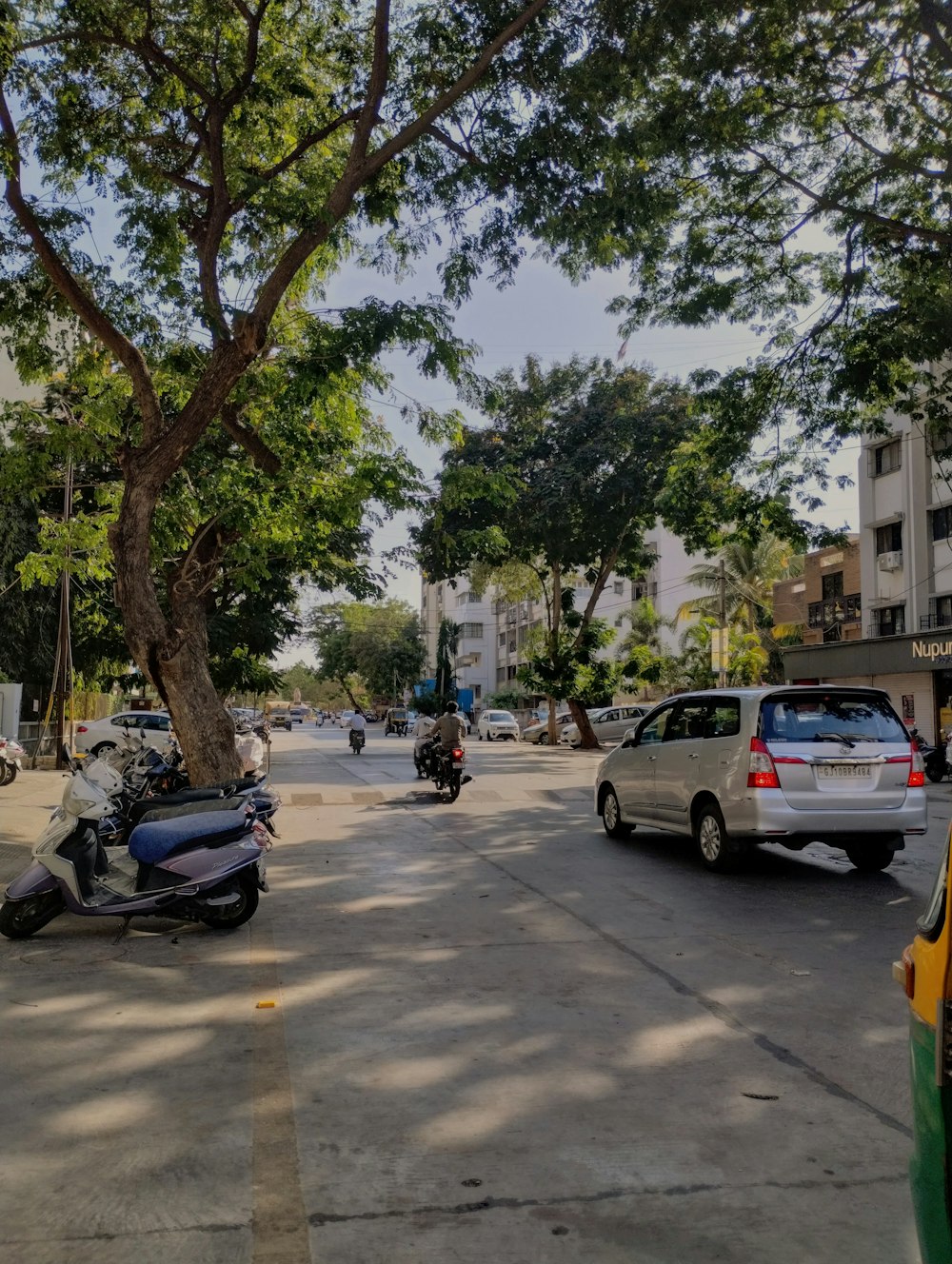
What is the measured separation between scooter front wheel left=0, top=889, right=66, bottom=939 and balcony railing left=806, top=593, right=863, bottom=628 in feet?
105

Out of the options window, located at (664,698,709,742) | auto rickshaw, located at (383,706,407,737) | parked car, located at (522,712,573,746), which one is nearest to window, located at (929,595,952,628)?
parked car, located at (522,712,573,746)

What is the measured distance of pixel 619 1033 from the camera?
217 inches

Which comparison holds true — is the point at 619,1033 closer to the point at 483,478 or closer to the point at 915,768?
the point at 915,768

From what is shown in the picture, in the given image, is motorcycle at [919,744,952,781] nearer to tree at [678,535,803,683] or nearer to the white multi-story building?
tree at [678,535,803,683]

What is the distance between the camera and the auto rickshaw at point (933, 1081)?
2330 millimetres

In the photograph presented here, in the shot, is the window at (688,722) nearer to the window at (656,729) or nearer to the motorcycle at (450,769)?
the window at (656,729)

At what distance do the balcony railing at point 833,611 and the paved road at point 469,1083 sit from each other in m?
29.2

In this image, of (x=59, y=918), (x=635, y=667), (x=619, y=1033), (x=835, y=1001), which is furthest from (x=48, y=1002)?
(x=635, y=667)

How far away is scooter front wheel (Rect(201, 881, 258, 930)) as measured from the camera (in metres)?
8.14

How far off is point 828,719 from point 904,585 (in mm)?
24261

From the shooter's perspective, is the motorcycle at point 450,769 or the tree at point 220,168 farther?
the motorcycle at point 450,769

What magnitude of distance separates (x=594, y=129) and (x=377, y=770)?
58.9 feet

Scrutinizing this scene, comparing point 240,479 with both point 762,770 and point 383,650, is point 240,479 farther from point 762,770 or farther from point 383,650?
point 383,650

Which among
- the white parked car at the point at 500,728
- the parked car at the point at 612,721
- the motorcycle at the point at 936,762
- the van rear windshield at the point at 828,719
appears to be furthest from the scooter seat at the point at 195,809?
the white parked car at the point at 500,728
